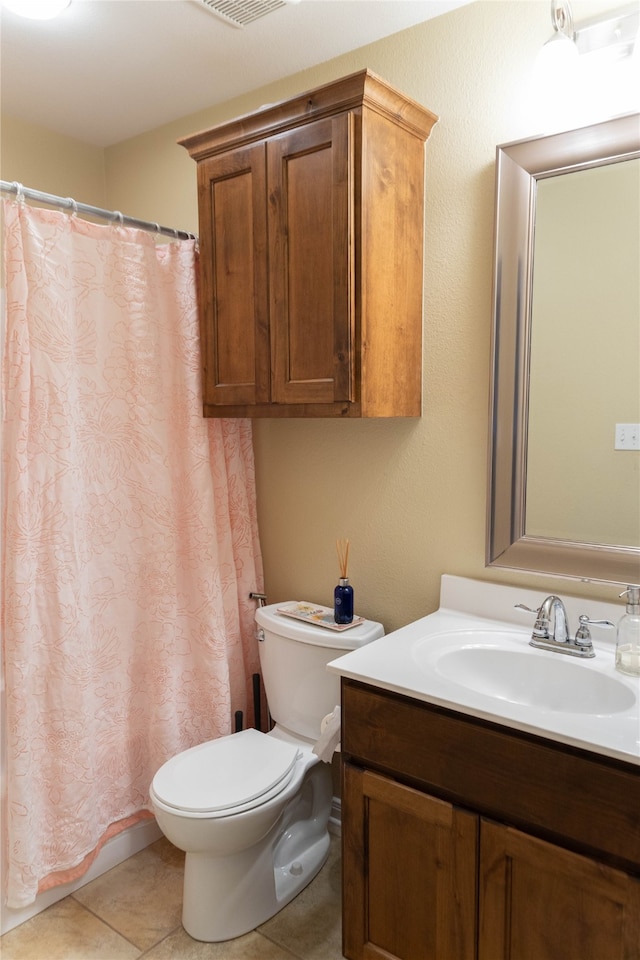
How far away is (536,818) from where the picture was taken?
4.32 ft

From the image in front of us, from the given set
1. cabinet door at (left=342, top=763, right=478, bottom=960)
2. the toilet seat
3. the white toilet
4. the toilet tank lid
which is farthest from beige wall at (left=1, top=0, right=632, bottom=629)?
cabinet door at (left=342, top=763, right=478, bottom=960)

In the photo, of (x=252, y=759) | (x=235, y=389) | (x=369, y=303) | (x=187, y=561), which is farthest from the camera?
(x=187, y=561)

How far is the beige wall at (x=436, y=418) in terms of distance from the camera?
1.82 m

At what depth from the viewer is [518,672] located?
1678mm

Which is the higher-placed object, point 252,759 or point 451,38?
point 451,38

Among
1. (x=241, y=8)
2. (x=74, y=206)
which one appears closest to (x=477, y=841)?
(x=74, y=206)

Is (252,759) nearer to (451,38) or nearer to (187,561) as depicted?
(187,561)

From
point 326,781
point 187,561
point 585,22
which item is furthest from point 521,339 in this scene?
point 326,781

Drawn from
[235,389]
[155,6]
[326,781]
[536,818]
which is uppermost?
[155,6]

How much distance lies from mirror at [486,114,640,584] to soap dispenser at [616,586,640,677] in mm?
145

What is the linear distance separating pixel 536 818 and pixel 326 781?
39.9 inches

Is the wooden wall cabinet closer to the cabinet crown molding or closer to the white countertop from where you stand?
the cabinet crown molding

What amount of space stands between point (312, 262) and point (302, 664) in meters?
1.15

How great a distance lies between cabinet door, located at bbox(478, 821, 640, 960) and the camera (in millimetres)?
1227
